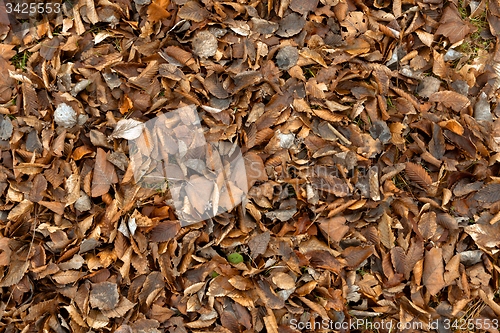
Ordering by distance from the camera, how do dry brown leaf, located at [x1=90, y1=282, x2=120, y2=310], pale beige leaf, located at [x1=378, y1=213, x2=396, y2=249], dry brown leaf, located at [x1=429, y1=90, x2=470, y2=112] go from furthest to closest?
dry brown leaf, located at [x1=429, y1=90, x2=470, y2=112] < pale beige leaf, located at [x1=378, y1=213, x2=396, y2=249] < dry brown leaf, located at [x1=90, y1=282, x2=120, y2=310]

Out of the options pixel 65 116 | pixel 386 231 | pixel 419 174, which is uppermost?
pixel 65 116

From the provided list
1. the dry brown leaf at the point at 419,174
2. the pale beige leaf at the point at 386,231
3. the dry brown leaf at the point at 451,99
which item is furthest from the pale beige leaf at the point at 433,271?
the dry brown leaf at the point at 451,99

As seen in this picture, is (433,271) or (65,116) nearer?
(65,116)

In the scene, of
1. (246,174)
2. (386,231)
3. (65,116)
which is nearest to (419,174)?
(386,231)

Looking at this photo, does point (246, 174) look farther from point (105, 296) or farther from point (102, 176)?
point (105, 296)

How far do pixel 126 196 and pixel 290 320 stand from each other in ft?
2.77

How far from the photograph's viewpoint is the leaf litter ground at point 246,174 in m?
1.84

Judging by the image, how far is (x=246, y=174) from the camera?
1887mm

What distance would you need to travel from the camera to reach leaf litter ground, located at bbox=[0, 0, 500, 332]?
1.84 metres

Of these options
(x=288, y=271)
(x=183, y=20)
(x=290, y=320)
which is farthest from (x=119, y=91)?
(x=290, y=320)

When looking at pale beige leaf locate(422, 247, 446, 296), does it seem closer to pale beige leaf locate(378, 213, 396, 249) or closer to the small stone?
pale beige leaf locate(378, 213, 396, 249)

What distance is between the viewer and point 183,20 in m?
1.94

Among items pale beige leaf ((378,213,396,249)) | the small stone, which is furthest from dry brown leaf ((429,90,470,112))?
the small stone

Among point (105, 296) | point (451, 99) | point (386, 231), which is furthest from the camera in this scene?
point (451, 99)
